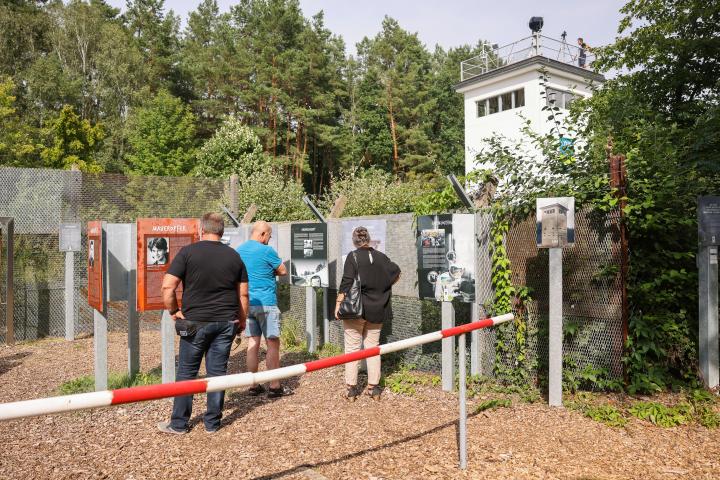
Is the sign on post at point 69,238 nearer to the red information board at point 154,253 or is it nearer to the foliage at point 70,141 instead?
the red information board at point 154,253

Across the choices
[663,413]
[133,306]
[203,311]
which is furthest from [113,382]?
[663,413]

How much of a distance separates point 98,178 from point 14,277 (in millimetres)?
2141

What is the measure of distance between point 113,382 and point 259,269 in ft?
7.28

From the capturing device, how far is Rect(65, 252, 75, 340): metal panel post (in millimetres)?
9883

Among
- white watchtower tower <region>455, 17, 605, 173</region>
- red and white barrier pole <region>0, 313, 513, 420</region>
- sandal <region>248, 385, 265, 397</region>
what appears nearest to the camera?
red and white barrier pole <region>0, 313, 513, 420</region>

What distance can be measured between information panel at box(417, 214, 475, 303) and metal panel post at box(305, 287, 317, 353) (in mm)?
2362

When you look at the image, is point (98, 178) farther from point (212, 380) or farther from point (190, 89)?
point (190, 89)

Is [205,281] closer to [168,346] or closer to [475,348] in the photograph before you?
[168,346]

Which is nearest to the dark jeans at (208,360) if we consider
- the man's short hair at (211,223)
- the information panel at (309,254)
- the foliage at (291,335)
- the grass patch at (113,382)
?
the man's short hair at (211,223)

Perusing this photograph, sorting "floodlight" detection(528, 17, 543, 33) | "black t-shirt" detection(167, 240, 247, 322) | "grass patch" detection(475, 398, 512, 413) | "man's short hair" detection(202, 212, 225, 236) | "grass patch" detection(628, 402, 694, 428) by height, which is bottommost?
"grass patch" detection(475, 398, 512, 413)

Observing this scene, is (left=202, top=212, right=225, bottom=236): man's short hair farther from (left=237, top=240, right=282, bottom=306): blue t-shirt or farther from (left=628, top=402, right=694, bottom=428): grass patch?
(left=628, top=402, right=694, bottom=428): grass patch

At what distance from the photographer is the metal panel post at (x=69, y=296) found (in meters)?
9.88

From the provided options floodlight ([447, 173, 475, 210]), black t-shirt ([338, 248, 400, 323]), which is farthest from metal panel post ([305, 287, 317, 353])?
floodlight ([447, 173, 475, 210])

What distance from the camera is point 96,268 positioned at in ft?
21.6
